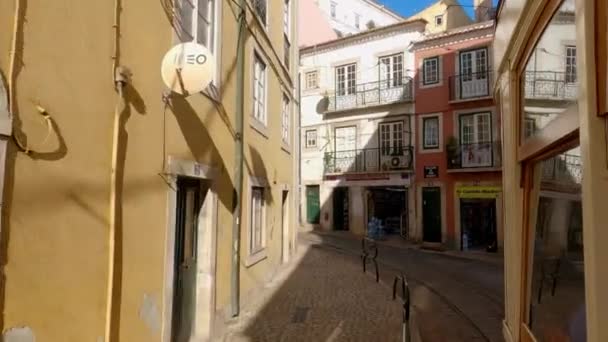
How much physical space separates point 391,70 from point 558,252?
20422 mm

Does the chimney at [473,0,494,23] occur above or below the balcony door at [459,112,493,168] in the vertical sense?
above

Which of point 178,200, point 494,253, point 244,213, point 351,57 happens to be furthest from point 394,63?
point 178,200

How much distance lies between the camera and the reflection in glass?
2006 mm

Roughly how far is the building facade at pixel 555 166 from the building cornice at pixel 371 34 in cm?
1802

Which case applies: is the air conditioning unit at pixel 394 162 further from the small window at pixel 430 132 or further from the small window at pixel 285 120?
the small window at pixel 285 120

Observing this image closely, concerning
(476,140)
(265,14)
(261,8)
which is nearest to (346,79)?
(476,140)

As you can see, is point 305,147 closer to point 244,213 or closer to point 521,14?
point 244,213

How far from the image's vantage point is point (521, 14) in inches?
113

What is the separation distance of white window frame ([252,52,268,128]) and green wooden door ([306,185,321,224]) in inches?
603

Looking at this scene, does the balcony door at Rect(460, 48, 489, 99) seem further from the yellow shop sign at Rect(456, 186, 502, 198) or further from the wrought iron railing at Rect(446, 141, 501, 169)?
the yellow shop sign at Rect(456, 186, 502, 198)

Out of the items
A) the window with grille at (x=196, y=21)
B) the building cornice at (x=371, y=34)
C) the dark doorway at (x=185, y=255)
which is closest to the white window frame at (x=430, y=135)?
the building cornice at (x=371, y=34)

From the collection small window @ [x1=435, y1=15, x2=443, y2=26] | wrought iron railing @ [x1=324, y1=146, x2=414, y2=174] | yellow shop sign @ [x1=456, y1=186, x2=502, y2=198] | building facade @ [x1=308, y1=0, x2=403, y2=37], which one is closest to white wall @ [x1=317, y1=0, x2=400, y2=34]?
building facade @ [x1=308, y1=0, x2=403, y2=37]

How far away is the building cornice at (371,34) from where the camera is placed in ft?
67.7

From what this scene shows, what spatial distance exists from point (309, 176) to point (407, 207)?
21.0ft
